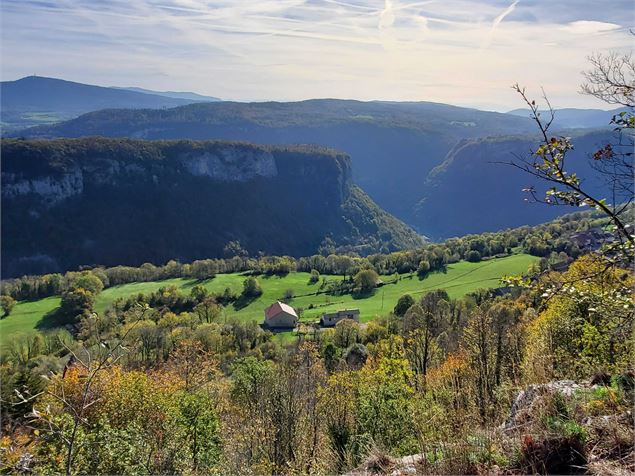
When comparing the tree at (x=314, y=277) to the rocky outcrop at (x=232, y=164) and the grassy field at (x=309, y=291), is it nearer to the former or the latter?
the grassy field at (x=309, y=291)

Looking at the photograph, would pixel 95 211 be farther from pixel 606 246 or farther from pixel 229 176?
pixel 606 246

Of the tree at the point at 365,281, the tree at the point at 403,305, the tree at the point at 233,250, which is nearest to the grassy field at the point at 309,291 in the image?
the tree at the point at 365,281

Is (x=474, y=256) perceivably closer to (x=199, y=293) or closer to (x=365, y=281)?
(x=365, y=281)

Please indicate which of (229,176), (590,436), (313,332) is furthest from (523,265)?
(229,176)

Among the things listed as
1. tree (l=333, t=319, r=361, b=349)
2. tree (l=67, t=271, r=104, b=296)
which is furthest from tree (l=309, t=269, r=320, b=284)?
tree (l=67, t=271, r=104, b=296)

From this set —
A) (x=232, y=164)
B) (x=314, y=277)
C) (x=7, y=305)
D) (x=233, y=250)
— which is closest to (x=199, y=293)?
(x=314, y=277)

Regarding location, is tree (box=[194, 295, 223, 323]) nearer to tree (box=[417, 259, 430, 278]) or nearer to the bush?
tree (box=[417, 259, 430, 278])
